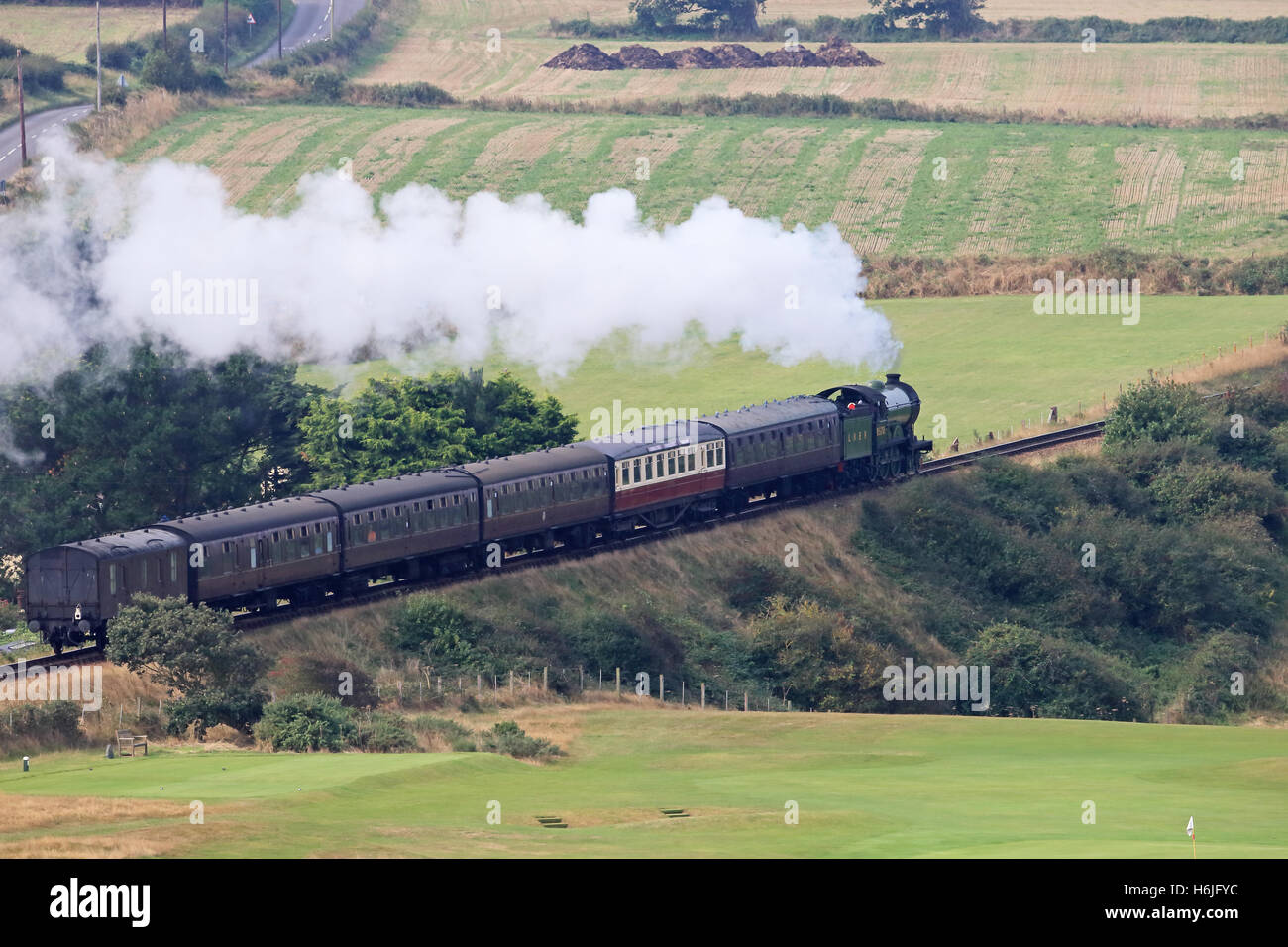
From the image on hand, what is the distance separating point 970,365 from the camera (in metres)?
95.2

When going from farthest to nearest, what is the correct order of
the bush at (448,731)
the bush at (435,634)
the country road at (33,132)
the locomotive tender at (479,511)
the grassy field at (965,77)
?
1. the grassy field at (965,77)
2. the country road at (33,132)
3. the bush at (435,634)
4. the locomotive tender at (479,511)
5. the bush at (448,731)

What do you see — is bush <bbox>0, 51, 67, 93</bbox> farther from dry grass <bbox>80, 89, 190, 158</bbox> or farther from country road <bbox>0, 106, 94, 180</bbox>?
dry grass <bbox>80, 89, 190, 158</bbox>

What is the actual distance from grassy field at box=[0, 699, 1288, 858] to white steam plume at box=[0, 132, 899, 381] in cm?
2487

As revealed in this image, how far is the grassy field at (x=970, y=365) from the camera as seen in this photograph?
292 ft

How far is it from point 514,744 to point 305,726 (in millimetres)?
5358

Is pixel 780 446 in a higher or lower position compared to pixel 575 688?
higher

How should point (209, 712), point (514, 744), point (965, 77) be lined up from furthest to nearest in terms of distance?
point (965, 77)
point (209, 712)
point (514, 744)

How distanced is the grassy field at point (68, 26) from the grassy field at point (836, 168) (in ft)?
76.3

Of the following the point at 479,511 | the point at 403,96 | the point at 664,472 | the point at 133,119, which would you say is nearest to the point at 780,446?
the point at 664,472

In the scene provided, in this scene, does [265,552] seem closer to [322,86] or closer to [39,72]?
[322,86]

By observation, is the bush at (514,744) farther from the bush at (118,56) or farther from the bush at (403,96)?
the bush at (118,56)

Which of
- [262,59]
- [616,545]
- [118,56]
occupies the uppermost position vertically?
[262,59]

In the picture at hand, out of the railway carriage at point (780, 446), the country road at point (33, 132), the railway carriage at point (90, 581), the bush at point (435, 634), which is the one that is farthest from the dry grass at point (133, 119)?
the railway carriage at point (90, 581)
